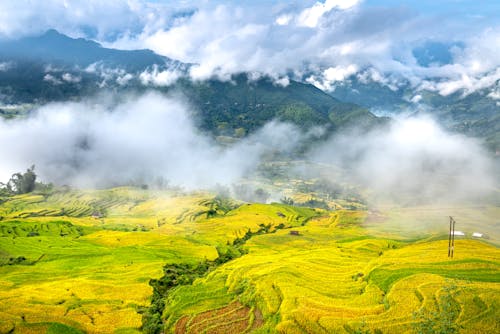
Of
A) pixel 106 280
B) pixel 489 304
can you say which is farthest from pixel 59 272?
pixel 489 304

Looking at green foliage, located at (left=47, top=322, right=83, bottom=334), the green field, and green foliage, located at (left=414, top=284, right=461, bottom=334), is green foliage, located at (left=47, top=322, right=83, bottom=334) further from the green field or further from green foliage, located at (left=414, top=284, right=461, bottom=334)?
green foliage, located at (left=414, top=284, right=461, bottom=334)

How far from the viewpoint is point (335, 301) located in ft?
177

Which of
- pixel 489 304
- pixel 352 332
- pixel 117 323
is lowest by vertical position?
pixel 117 323

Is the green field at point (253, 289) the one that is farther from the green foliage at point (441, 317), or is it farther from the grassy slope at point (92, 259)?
the grassy slope at point (92, 259)

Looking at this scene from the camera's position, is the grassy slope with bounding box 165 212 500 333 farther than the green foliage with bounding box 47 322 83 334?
No

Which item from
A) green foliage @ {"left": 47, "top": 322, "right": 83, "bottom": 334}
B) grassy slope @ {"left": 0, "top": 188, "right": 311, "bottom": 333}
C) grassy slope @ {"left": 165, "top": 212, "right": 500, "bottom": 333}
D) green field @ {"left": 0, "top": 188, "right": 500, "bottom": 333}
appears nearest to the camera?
grassy slope @ {"left": 165, "top": 212, "right": 500, "bottom": 333}

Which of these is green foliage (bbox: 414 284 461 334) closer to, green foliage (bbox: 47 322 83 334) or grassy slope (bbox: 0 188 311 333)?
grassy slope (bbox: 0 188 311 333)

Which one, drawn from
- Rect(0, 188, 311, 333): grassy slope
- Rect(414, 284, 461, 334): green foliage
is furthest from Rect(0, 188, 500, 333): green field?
Rect(0, 188, 311, 333): grassy slope

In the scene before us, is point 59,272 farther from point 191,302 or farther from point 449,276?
point 449,276

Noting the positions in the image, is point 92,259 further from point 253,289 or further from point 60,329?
point 253,289

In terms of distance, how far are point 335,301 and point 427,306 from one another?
1214 centimetres

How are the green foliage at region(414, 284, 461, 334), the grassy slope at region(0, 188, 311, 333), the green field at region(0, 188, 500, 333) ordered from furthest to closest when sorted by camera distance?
the grassy slope at region(0, 188, 311, 333) → the green field at region(0, 188, 500, 333) → the green foliage at region(414, 284, 461, 334)

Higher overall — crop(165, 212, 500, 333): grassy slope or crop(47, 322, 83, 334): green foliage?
crop(165, 212, 500, 333): grassy slope

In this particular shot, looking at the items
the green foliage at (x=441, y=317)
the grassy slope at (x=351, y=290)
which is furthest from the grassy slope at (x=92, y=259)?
the green foliage at (x=441, y=317)
